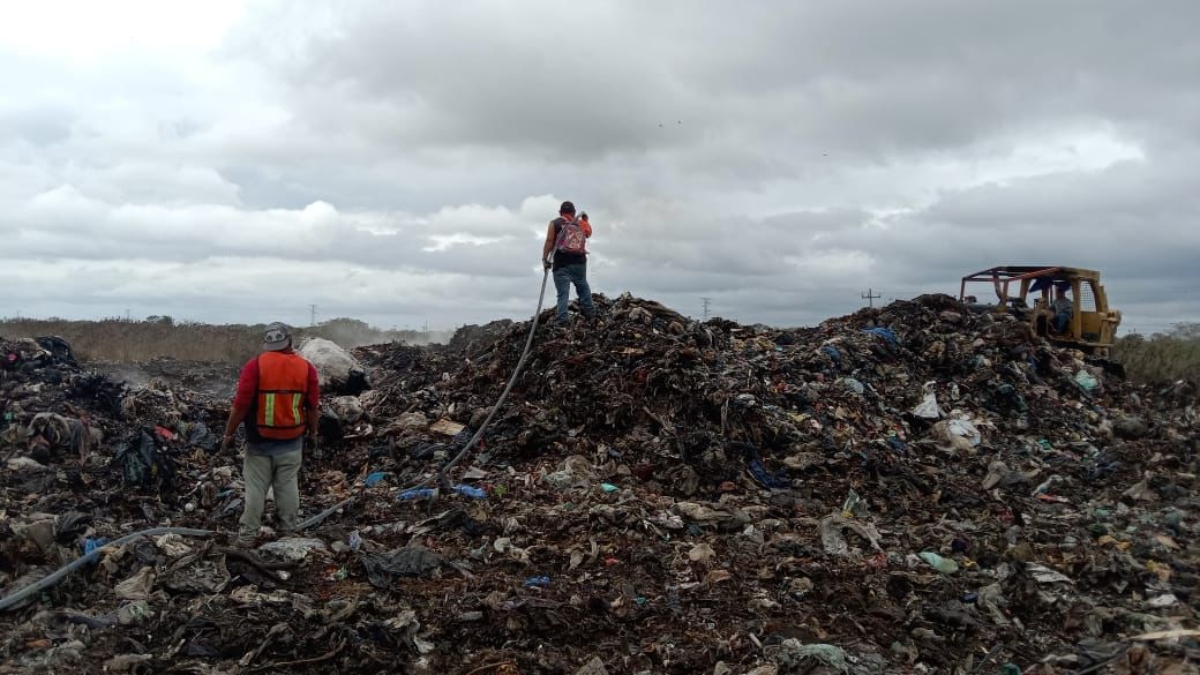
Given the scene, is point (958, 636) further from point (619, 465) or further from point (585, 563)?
point (619, 465)

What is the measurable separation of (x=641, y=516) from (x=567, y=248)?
4.19 metres

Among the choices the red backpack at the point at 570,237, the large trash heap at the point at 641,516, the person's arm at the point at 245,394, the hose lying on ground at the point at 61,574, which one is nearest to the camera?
the large trash heap at the point at 641,516

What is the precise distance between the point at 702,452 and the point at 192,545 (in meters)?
4.26

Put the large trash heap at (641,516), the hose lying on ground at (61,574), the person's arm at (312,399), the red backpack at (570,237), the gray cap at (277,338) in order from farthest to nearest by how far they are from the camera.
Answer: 1. the red backpack at (570,237)
2. the person's arm at (312,399)
3. the gray cap at (277,338)
4. the hose lying on ground at (61,574)
5. the large trash heap at (641,516)

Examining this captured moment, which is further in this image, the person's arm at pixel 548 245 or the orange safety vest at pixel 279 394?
the person's arm at pixel 548 245

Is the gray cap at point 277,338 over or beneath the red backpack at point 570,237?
beneath

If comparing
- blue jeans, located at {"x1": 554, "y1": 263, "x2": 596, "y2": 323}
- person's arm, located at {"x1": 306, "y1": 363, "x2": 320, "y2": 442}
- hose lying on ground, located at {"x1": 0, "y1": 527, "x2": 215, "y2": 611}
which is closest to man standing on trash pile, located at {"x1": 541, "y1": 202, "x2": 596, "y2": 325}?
blue jeans, located at {"x1": 554, "y1": 263, "x2": 596, "y2": 323}

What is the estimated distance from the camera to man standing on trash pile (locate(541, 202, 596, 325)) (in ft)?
31.2

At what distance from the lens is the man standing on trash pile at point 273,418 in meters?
5.87

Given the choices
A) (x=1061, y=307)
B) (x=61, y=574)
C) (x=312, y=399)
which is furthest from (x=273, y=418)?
(x=1061, y=307)

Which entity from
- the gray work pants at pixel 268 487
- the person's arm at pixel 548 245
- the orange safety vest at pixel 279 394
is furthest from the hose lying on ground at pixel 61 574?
the person's arm at pixel 548 245

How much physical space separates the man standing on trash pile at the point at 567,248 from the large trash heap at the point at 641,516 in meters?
0.64

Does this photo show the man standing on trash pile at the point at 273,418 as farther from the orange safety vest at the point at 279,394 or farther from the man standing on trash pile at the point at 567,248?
the man standing on trash pile at the point at 567,248

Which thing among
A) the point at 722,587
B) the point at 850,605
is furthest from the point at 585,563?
the point at 850,605
